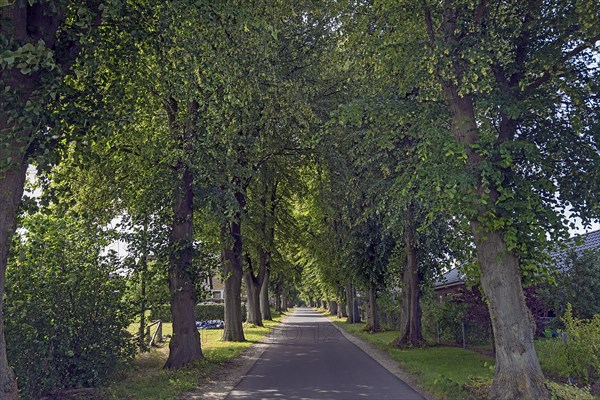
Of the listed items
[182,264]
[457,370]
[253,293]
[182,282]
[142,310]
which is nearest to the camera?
[142,310]

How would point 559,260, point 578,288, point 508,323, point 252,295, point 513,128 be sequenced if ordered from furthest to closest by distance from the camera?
point 252,295, point 559,260, point 578,288, point 513,128, point 508,323

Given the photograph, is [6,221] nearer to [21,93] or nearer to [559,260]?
[21,93]

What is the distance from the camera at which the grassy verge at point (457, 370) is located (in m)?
9.83

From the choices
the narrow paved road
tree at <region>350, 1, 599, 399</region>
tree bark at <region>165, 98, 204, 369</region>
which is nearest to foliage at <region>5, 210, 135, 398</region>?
the narrow paved road

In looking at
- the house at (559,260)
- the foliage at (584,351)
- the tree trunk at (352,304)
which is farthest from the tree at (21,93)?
the tree trunk at (352,304)

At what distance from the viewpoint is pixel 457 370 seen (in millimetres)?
13500

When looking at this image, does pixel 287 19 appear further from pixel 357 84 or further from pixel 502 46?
pixel 502 46

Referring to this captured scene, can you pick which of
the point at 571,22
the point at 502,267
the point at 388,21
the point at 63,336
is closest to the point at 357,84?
the point at 388,21

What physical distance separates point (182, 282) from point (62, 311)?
4.74m

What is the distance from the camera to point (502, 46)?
10.8m

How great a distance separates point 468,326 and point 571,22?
46.2 feet

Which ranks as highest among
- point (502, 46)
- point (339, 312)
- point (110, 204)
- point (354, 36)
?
A: point (354, 36)

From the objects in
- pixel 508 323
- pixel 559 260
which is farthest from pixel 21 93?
pixel 559 260

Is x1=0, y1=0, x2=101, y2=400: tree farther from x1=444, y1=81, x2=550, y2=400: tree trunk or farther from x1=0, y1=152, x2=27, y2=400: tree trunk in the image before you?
x1=444, y1=81, x2=550, y2=400: tree trunk
